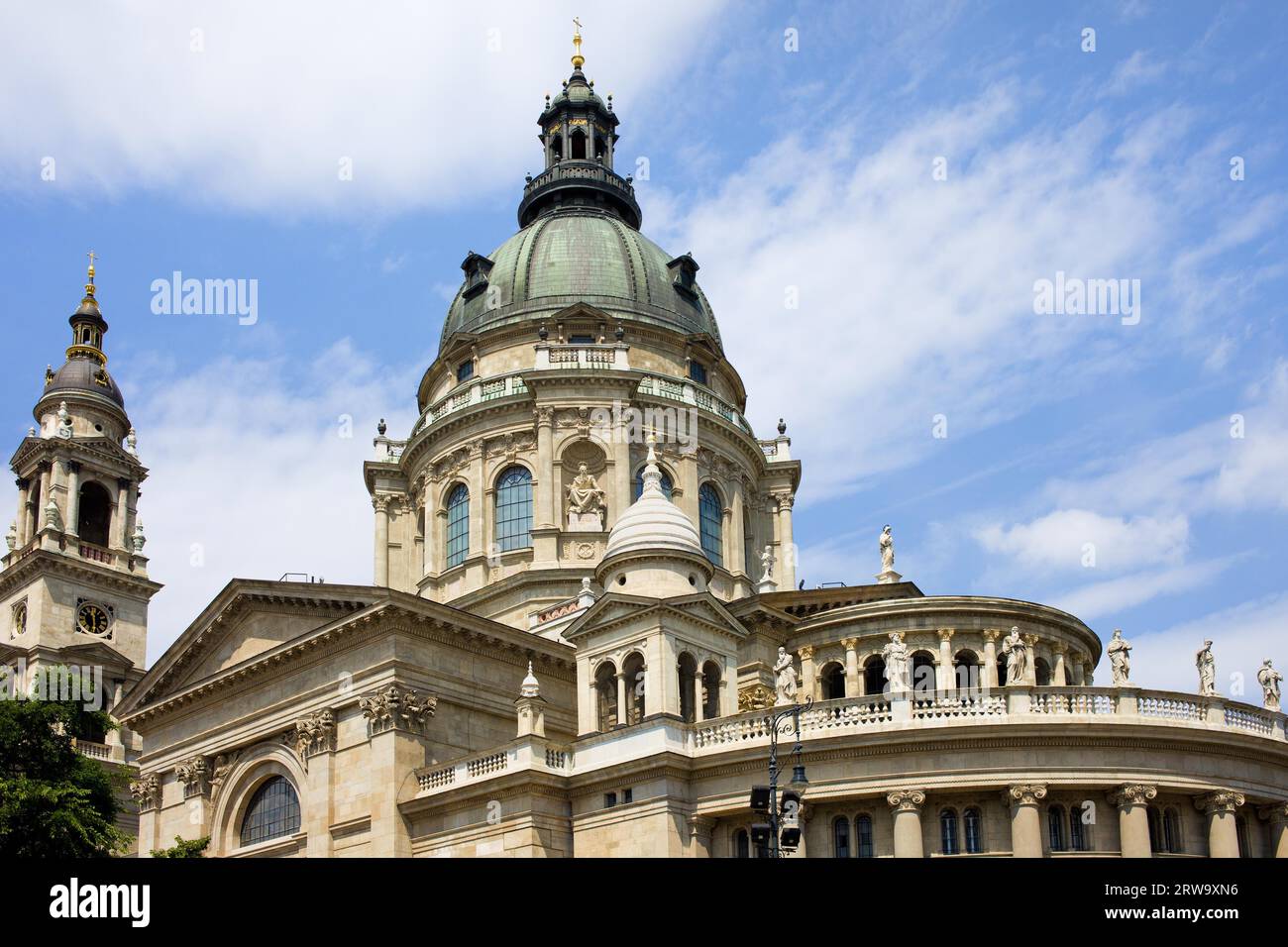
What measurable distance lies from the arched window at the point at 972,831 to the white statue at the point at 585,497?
25930 mm

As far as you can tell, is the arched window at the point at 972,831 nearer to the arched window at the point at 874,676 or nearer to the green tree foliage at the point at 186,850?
the arched window at the point at 874,676

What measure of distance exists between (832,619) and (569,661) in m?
8.66

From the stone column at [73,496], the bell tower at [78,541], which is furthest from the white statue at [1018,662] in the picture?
the stone column at [73,496]

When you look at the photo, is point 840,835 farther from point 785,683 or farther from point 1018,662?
point 1018,662

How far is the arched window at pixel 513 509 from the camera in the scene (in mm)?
63938

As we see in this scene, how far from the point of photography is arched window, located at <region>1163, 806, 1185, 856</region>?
40.5 meters

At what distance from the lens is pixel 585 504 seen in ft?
208

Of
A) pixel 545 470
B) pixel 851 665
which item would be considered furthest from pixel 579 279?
pixel 851 665

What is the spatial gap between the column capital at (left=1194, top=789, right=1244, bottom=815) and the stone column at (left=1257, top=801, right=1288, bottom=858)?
191 cm

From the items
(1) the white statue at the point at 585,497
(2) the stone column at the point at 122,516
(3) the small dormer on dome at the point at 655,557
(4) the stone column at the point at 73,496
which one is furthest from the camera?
(2) the stone column at the point at 122,516

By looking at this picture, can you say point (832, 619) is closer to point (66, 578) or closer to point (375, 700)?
point (375, 700)

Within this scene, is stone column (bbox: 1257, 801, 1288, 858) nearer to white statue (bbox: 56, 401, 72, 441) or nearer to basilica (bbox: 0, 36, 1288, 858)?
basilica (bbox: 0, 36, 1288, 858)

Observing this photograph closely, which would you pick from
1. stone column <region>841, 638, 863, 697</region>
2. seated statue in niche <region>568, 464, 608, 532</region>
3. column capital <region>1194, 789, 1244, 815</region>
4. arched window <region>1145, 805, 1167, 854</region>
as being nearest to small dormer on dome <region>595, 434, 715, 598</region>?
stone column <region>841, 638, 863, 697</region>

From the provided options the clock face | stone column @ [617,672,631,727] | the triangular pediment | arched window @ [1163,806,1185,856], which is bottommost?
arched window @ [1163,806,1185,856]
